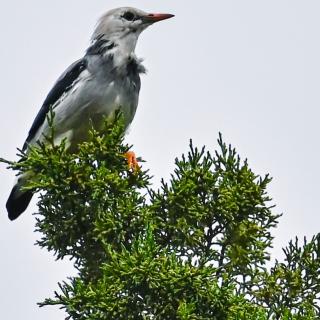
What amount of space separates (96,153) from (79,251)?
74cm

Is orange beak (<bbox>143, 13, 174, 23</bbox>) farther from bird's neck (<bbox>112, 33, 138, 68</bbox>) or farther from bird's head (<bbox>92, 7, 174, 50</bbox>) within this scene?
bird's neck (<bbox>112, 33, 138, 68</bbox>)

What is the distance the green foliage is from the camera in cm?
616

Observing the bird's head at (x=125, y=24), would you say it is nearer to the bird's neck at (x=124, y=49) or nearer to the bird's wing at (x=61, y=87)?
the bird's neck at (x=124, y=49)

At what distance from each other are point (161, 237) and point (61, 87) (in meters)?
3.85

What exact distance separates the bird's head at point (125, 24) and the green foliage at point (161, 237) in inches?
142

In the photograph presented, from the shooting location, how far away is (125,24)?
428 inches

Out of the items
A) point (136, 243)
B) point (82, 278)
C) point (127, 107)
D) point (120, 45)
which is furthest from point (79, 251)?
point (120, 45)

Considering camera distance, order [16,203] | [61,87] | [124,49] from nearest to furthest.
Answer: [61,87] < [124,49] < [16,203]

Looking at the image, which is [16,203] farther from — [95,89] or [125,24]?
[125,24]

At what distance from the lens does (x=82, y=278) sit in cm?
688

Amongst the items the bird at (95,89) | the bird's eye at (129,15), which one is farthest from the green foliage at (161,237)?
the bird's eye at (129,15)

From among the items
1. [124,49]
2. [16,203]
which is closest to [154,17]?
[124,49]

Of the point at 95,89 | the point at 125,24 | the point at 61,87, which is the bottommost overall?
the point at 95,89

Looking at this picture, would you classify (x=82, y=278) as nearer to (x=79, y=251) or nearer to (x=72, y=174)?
(x=79, y=251)
